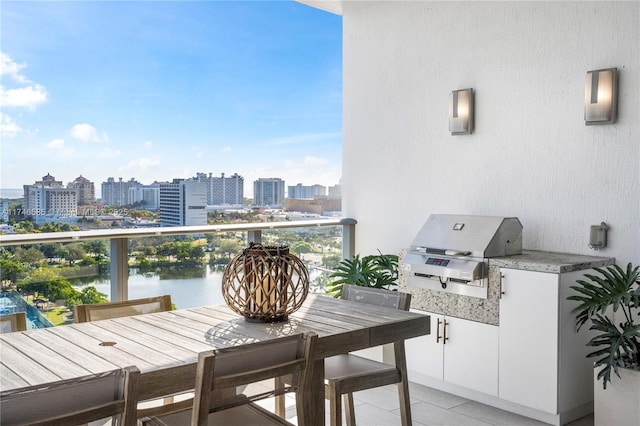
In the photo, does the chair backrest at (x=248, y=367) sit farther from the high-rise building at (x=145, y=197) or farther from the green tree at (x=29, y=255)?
the high-rise building at (x=145, y=197)

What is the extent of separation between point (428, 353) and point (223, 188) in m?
2.07


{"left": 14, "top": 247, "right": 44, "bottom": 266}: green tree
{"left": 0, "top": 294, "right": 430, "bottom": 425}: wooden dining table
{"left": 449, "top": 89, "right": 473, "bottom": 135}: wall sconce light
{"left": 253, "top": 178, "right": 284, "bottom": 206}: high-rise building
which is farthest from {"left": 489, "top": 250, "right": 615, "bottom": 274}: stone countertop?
{"left": 14, "top": 247, "right": 44, "bottom": 266}: green tree

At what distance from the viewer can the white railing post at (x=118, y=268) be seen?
11.9ft

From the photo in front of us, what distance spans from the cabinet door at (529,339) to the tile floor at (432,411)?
0.14 metres

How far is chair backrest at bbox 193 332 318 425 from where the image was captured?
175 centimetres

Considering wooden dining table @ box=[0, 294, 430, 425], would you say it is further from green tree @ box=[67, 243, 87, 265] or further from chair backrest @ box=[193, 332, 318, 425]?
green tree @ box=[67, 243, 87, 265]

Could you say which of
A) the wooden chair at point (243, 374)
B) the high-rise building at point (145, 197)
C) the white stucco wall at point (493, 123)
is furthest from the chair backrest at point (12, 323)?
the white stucco wall at point (493, 123)

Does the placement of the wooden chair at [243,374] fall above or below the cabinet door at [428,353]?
above

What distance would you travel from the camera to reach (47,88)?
4117 mm

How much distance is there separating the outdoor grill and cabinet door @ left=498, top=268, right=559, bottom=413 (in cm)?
18

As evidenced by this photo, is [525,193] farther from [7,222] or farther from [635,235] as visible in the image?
[7,222]

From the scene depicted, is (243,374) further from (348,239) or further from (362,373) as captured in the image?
(348,239)

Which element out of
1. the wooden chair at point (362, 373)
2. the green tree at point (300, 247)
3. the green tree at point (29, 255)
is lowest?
the wooden chair at point (362, 373)

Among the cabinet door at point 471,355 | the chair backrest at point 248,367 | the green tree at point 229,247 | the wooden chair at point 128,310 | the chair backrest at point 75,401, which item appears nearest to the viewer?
the chair backrest at point 75,401
